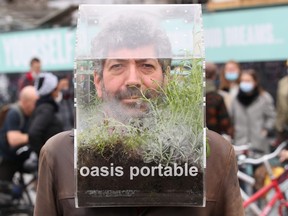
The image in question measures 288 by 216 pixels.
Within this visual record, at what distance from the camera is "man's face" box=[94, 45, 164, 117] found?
8.24 ft

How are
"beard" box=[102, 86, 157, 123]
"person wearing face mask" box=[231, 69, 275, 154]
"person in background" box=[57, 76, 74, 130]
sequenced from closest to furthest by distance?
"beard" box=[102, 86, 157, 123], "person wearing face mask" box=[231, 69, 275, 154], "person in background" box=[57, 76, 74, 130]

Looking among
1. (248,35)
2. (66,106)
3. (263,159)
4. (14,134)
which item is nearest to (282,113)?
(263,159)

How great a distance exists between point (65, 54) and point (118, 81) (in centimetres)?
1079

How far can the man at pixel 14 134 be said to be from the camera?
848cm

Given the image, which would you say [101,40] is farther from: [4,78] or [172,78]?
[4,78]

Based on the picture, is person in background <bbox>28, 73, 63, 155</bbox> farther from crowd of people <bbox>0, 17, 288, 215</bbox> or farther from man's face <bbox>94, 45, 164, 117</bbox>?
man's face <bbox>94, 45, 164, 117</bbox>

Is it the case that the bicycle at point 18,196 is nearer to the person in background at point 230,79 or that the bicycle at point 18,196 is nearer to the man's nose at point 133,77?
the person in background at point 230,79

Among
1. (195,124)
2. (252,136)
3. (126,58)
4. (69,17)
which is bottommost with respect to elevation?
(252,136)

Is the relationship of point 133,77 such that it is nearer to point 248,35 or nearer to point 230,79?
point 230,79

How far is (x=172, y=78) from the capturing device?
252 centimetres

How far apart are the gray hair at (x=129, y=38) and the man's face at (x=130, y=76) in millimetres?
17

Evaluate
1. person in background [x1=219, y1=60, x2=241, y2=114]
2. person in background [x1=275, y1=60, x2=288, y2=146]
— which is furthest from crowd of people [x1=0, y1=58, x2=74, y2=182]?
person in background [x1=219, y1=60, x2=241, y2=114]

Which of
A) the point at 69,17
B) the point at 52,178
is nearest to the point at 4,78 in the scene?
the point at 69,17

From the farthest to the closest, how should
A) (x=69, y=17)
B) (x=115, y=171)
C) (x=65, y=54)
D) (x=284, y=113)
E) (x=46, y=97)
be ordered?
(x=69, y=17) → (x=65, y=54) → (x=284, y=113) → (x=46, y=97) → (x=115, y=171)
